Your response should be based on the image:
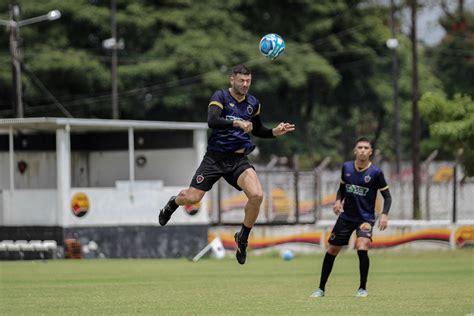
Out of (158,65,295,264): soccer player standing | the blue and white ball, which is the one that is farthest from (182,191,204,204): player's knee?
the blue and white ball

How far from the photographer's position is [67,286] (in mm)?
18906

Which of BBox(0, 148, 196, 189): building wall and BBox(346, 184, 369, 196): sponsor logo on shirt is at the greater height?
BBox(0, 148, 196, 189): building wall

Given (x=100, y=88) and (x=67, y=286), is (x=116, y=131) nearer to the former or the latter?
(x=67, y=286)

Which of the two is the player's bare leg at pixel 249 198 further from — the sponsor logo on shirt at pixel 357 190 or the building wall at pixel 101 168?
the building wall at pixel 101 168

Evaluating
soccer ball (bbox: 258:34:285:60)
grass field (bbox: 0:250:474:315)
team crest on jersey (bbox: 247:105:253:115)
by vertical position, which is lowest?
grass field (bbox: 0:250:474:315)

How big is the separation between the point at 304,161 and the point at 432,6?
11.4 metres

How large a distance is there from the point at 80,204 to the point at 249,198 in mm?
16318

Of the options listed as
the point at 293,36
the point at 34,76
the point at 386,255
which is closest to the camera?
the point at 386,255

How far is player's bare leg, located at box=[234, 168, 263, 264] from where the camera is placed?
14.8m

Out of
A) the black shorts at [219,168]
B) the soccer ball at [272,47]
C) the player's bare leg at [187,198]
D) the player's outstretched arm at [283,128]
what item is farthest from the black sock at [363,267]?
the soccer ball at [272,47]

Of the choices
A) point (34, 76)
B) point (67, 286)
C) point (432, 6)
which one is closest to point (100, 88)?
point (34, 76)

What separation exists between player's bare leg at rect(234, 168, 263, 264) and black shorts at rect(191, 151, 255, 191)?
11 centimetres

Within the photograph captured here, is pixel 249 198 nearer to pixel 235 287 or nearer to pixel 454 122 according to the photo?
pixel 235 287

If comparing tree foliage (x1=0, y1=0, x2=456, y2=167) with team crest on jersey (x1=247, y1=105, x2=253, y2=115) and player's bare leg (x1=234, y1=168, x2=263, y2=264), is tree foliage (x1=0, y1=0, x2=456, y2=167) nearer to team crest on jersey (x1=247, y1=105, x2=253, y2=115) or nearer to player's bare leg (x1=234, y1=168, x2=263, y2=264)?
player's bare leg (x1=234, y1=168, x2=263, y2=264)
